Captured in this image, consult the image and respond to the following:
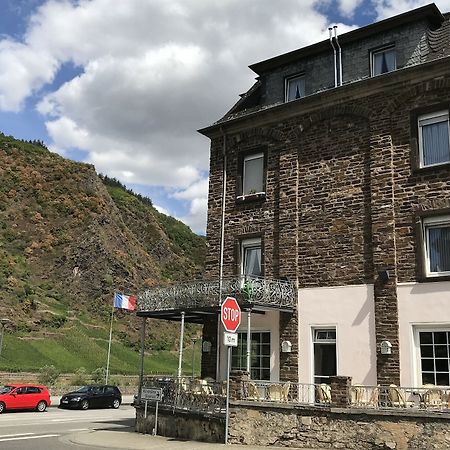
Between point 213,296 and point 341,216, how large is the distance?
15.9 ft

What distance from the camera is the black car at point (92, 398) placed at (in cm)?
3125

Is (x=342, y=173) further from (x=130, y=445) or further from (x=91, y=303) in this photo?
(x=91, y=303)

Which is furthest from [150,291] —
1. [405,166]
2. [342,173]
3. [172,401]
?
[405,166]

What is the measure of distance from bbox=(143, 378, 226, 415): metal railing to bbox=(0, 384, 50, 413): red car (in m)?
12.5

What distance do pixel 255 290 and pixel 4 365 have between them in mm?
30078

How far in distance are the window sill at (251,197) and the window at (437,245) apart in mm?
5983

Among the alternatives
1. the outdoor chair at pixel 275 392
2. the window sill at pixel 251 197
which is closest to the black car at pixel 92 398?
the window sill at pixel 251 197

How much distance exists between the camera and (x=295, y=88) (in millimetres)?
21234

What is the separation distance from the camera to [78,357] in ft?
163

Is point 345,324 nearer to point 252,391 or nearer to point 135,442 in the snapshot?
point 252,391

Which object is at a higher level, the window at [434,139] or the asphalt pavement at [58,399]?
the window at [434,139]

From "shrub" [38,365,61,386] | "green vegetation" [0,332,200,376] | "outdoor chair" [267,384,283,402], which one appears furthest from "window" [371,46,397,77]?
"green vegetation" [0,332,200,376]

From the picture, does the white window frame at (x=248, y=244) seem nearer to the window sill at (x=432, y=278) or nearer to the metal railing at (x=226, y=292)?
the metal railing at (x=226, y=292)

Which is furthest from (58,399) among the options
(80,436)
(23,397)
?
(80,436)
